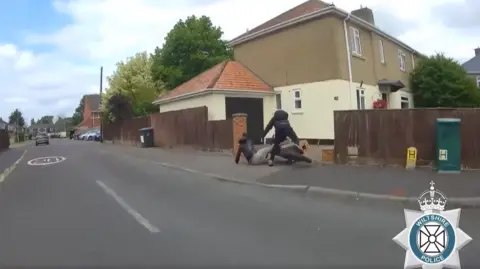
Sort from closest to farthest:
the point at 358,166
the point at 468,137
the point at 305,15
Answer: the point at 468,137, the point at 358,166, the point at 305,15

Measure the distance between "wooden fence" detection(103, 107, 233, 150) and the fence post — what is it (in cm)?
71

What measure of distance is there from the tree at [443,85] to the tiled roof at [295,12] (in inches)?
396

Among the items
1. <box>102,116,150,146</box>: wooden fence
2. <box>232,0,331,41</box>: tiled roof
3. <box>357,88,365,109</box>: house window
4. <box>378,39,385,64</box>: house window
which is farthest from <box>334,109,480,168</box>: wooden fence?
<box>102,116,150,146</box>: wooden fence

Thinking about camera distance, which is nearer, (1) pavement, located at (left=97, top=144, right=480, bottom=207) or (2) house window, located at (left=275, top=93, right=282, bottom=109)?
(1) pavement, located at (left=97, top=144, right=480, bottom=207)

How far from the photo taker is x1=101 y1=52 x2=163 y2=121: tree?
127ft

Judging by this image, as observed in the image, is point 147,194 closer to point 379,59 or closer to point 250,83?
point 250,83

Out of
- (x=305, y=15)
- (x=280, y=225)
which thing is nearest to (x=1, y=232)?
(x=280, y=225)

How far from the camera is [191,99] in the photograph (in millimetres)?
24688

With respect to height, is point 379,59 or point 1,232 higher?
point 379,59

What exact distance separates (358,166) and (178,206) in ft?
19.5

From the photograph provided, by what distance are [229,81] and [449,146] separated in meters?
14.2

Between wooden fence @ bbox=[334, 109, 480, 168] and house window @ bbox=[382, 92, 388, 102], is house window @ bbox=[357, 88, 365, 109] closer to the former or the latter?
house window @ bbox=[382, 92, 388, 102]

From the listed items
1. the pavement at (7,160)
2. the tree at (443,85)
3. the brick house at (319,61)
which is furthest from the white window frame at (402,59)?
the pavement at (7,160)

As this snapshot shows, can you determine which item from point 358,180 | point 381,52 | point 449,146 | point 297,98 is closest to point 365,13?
point 381,52
